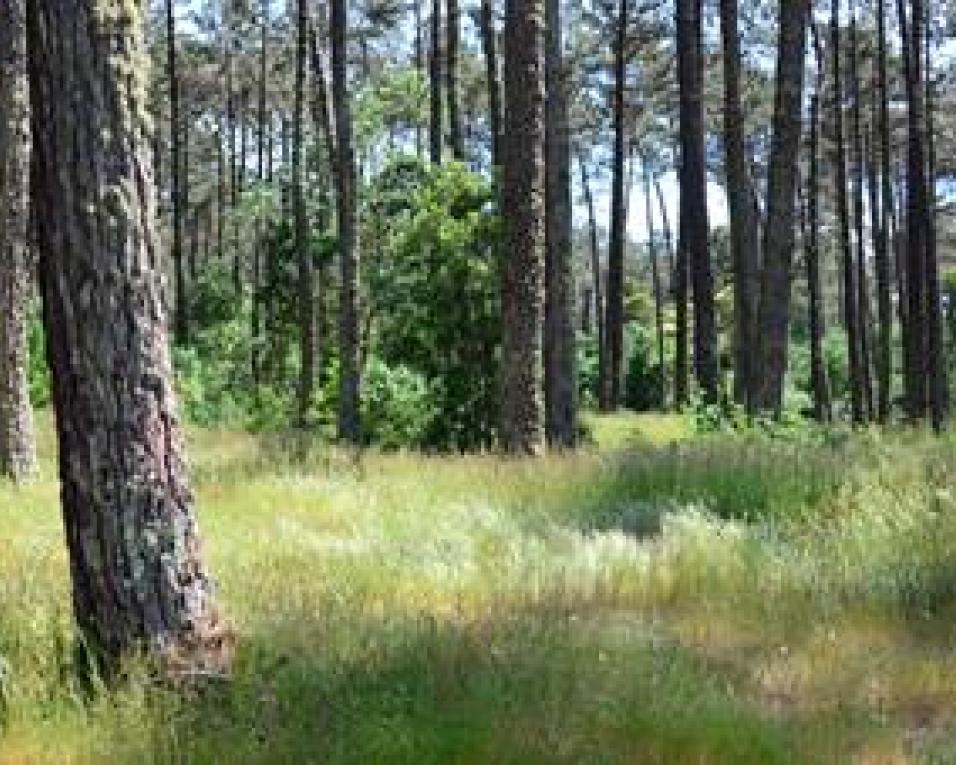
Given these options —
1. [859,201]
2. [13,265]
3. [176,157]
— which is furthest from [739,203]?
[176,157]

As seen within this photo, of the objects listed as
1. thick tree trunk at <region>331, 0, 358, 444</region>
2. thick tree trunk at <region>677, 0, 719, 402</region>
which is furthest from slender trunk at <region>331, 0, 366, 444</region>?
thick tree trunk at <region>677, 0, 719, 402</region>

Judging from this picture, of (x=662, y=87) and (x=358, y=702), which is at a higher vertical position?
(x=662, y=87)

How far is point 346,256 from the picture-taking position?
21.1 metres

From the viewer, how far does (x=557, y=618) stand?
630 cm

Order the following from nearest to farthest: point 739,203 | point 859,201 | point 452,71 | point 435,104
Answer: point 739,203, point 435,104, point 452,71, point 859,201

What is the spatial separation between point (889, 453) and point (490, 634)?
603 cm

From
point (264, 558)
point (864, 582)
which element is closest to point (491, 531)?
point (264, 558)

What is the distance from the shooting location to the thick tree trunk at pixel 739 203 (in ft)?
72.5

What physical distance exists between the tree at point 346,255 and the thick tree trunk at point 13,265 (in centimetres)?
809

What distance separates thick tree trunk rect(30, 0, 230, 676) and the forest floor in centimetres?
30

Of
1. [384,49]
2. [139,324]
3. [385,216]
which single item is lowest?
[139,324]

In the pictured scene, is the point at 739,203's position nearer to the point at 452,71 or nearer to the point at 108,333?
the point at 452,71

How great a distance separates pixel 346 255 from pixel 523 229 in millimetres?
8514

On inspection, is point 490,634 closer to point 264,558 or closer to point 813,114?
point 264,558
